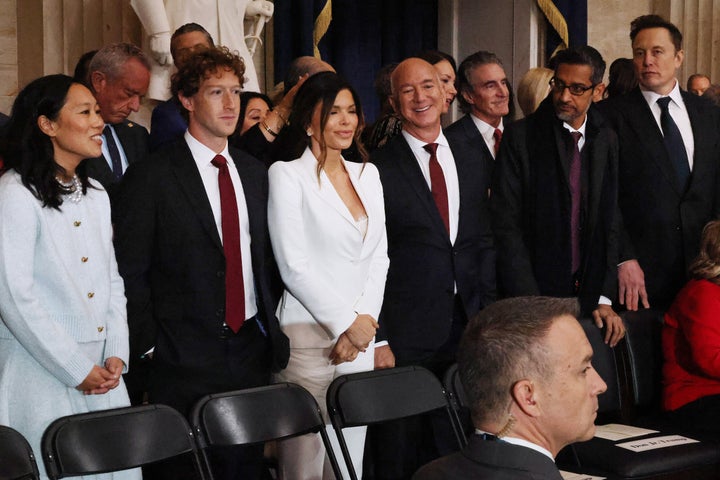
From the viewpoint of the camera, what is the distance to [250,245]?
373 cm

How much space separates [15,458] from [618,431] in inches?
94.5

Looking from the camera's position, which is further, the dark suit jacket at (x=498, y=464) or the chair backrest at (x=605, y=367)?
the chair backrest at (x=605, y=367)

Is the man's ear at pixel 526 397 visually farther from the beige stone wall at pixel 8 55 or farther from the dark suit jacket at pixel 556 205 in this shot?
the beige stone wall at pixel 8 55

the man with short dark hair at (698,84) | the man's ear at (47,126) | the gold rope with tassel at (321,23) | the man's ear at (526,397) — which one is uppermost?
the gold rope with tassel at (321,23)

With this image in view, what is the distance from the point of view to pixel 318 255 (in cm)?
384

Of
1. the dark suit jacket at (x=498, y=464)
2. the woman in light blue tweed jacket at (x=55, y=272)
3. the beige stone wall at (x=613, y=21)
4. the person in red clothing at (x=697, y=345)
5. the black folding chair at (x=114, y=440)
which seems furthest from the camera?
the beige stone wall at (x=613, y=21)

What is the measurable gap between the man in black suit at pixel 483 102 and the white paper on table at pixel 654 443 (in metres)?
1.37

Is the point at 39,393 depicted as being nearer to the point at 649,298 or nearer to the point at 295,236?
the point at 295,236

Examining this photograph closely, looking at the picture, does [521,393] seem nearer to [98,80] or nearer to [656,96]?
[98,80]

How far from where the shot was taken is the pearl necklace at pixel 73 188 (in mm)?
3318

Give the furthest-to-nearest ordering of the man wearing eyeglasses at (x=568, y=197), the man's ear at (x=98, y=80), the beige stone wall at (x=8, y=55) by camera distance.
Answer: the beige stone wall at (x=8, y=55) → the man wearing eyeglasses at (x=568, y=197) → the man's ear at (x=98, y=80)

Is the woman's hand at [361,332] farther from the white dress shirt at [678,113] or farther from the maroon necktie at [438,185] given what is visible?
the white dress shirt at [678,113]

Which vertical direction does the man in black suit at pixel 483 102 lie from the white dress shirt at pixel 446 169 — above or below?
above

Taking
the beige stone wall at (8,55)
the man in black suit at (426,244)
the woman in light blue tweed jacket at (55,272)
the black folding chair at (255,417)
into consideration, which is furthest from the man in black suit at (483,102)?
the beige stone wall at (8,55)
